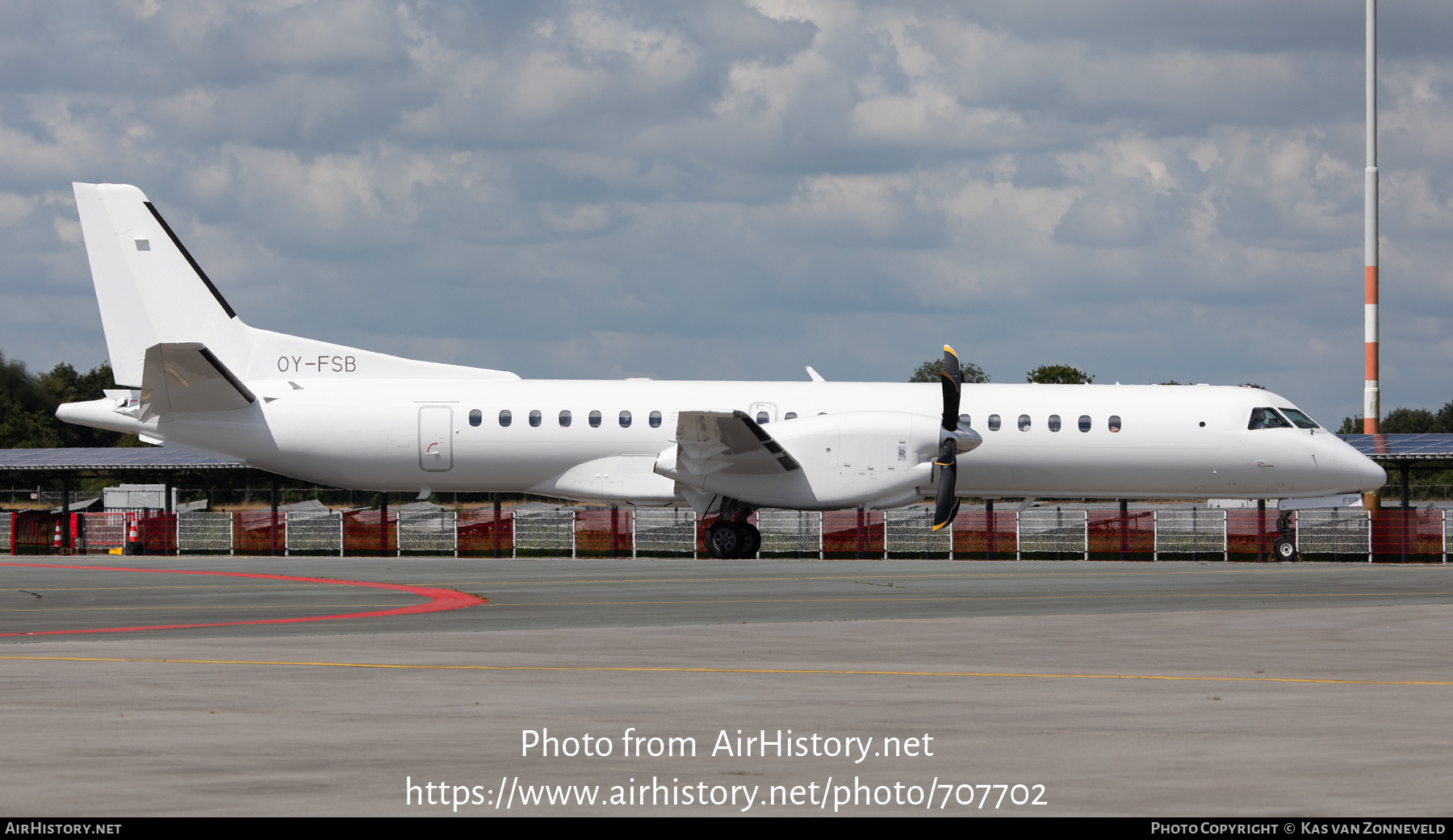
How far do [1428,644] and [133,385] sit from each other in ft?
92.4

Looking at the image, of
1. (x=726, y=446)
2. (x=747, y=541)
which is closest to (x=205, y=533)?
(x=747, y=541)

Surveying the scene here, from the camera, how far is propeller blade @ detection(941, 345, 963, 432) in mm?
27562

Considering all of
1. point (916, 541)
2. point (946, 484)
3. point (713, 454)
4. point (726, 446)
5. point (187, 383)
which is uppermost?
point (187, 383)

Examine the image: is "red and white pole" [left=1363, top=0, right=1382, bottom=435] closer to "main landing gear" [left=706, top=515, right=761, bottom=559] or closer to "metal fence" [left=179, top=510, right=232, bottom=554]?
"main landing gear" [left=706, top=515, right=761, bottom=559]

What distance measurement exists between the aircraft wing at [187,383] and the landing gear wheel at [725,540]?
34.9 feet

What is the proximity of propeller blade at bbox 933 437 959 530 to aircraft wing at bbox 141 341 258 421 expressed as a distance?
15.1 metres

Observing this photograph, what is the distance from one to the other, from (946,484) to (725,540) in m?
5.01

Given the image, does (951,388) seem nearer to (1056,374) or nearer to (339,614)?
(339,614)

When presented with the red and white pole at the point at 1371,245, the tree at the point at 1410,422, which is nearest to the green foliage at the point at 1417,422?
the tree at the point at 1410,422

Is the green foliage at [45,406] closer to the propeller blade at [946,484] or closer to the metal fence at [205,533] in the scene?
the metal fence at [205,533]

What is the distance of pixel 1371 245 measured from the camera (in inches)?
1575
